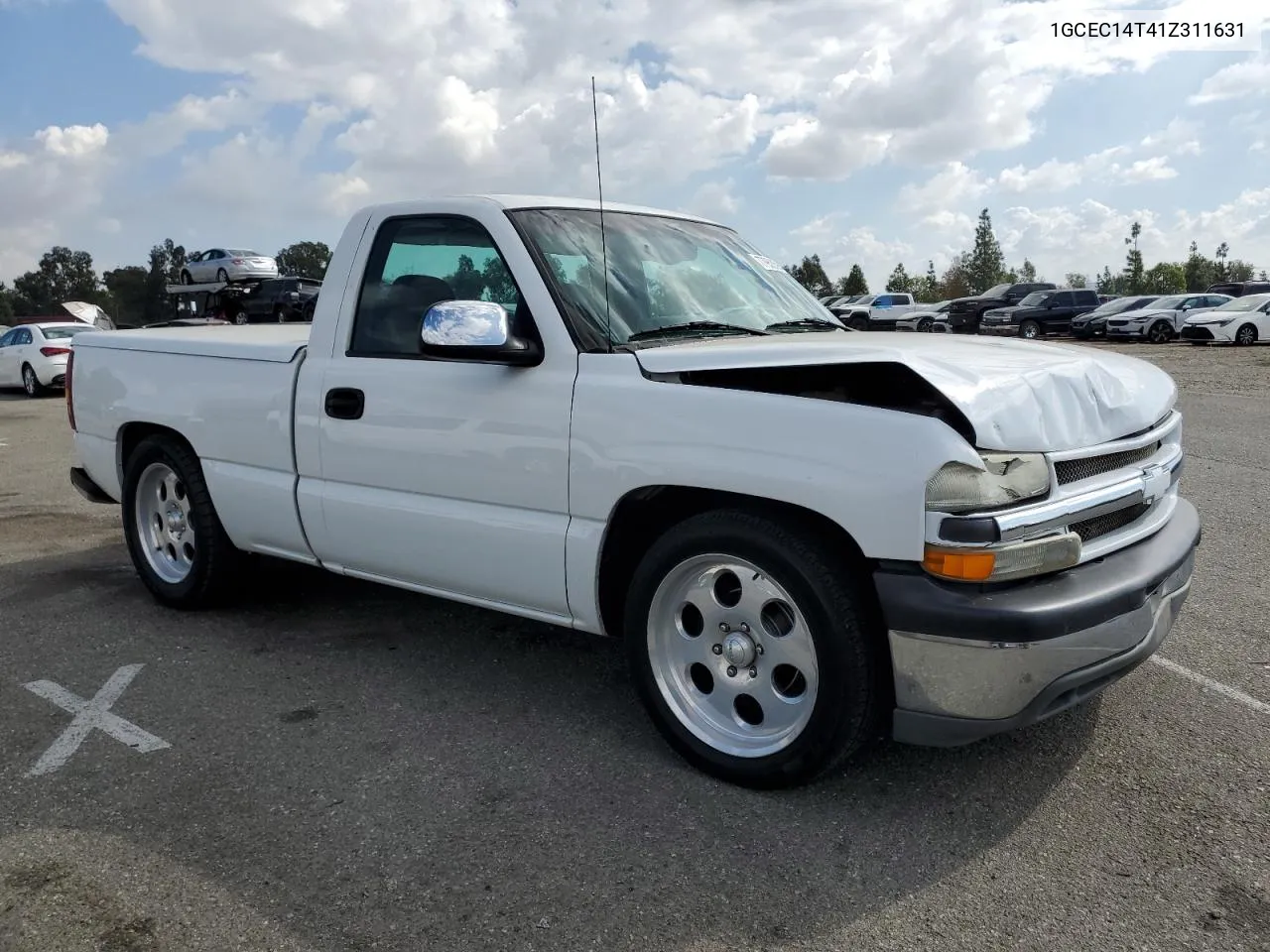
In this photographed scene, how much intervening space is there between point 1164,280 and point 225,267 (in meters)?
87.0

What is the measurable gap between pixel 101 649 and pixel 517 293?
259 centimetres

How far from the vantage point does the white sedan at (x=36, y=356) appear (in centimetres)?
1938

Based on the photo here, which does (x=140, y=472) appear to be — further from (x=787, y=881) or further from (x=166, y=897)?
(x=787, y=881)

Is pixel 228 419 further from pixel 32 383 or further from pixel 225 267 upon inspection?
pixel 225 267

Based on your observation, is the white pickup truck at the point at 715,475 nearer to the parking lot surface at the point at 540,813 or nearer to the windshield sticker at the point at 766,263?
the windshield sticker at the point at 766,263

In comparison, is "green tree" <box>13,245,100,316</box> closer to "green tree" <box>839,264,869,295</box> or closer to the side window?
"green tree" <box>839,264,869,295</box>

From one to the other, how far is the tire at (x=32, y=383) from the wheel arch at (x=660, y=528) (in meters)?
19.7

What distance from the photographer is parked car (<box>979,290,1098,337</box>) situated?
1219 inches

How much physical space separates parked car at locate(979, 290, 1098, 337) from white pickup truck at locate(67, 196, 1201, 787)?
1125 inches

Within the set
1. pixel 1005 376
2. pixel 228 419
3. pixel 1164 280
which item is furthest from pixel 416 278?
pixel 1164 280

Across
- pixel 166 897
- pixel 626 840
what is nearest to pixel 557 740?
pixel 626 840

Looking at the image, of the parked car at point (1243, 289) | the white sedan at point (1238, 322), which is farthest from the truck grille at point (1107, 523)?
the parked car at point (1243, 289)

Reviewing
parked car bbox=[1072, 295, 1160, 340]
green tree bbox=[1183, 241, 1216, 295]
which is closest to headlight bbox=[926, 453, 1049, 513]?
parked car bbox=[1072, 295, 1160, 340]

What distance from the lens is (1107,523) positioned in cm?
308
